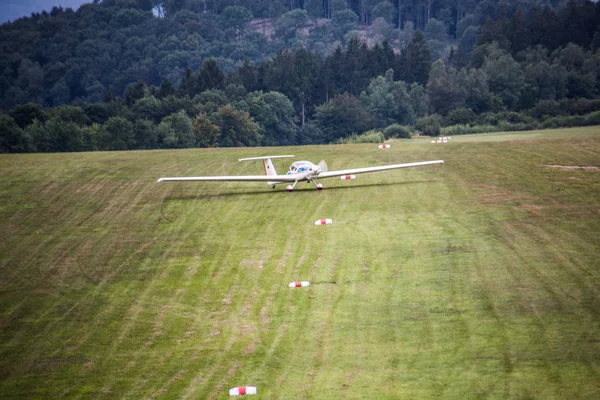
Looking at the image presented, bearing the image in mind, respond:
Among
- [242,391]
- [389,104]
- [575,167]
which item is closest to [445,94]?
[389,104]

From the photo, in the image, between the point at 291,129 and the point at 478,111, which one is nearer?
the point at 478,111

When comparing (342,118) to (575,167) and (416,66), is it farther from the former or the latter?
(575,167)

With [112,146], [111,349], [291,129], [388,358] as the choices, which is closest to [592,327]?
[388,358]

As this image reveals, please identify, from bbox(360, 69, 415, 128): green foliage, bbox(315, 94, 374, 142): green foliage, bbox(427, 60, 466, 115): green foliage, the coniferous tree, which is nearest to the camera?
bbox(427, 60, 466, 115): green foliage

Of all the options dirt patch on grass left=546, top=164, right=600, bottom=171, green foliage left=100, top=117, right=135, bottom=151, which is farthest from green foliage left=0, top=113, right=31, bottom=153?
dirt patch on grass left=546, top=164, right=600, bottom=171

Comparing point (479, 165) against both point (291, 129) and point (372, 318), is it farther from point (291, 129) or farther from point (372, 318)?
point (291, 129)

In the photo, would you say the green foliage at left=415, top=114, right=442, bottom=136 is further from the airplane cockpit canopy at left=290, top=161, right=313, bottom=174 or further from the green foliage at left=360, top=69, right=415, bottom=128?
the airplane cockpit canopy at left=290, top=161, right=313, bottom=174

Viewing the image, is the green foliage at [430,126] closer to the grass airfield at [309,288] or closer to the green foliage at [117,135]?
the green foliage at [117,135]

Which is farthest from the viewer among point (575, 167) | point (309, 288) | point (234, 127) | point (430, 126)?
point (234, 127)
